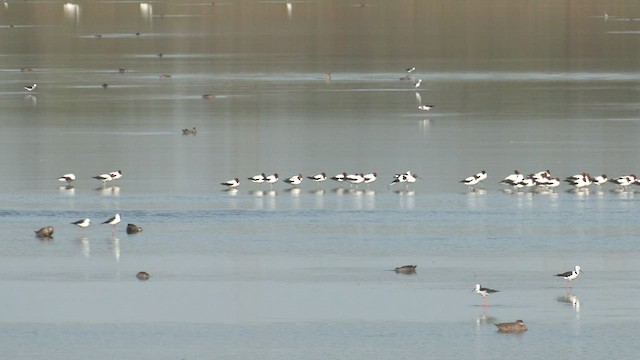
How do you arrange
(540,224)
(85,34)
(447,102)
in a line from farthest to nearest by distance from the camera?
(85,34) < (447,102) < (540,224)

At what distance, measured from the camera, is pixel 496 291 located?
21953 mm

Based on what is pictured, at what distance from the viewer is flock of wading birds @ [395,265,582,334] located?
65.1 ft

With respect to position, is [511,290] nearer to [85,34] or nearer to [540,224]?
[540,224]

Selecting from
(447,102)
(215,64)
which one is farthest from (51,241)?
(215,64)

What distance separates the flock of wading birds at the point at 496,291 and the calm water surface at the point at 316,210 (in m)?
0.16

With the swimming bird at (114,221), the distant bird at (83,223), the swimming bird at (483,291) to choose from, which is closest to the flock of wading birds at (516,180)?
the swimming bird at (114,221)

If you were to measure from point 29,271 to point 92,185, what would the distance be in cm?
960

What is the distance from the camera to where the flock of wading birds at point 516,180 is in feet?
105

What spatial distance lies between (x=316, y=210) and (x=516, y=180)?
4.44 meters

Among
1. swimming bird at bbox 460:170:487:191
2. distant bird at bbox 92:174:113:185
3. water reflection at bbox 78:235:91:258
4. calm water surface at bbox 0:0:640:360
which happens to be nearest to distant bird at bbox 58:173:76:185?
calm water surface at bbox 0:0:640:360

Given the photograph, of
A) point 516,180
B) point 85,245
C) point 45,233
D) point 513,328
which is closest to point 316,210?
point 516,180

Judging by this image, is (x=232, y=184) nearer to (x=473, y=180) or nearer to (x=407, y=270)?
(x=473, y=180)

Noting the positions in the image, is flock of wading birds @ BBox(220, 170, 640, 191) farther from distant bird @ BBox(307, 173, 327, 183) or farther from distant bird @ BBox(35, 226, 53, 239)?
distant bird @ BBox(35, 226, 53, 239)

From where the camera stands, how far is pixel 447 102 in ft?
165
